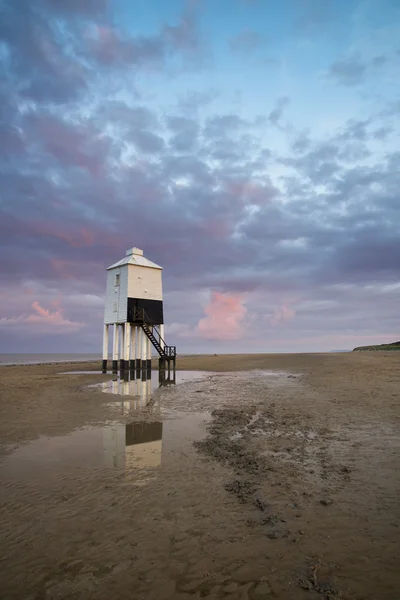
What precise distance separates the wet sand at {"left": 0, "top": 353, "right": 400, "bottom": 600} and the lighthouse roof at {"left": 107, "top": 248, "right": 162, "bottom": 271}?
24261 mm

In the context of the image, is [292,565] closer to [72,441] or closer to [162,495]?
[162,495]

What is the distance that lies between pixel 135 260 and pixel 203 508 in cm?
3135

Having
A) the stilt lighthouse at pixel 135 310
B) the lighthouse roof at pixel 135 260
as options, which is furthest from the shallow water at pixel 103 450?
the lighthouse roof at pixel 135 260

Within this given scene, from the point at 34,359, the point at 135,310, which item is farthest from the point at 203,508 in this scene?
the point at 34,359

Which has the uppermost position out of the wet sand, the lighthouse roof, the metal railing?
the lighthouse roof

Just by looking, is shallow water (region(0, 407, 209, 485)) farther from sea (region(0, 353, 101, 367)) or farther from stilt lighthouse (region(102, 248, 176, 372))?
sea (region(0, 353, 101, 367))

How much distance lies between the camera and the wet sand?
13.0ft

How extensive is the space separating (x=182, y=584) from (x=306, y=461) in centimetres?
473

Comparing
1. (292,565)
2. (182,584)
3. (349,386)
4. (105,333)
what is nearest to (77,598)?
(182,584)

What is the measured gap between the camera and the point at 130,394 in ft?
62.4

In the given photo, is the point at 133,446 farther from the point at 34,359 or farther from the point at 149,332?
the point at 34,359

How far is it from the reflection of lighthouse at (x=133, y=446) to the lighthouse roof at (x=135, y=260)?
82.3 feet

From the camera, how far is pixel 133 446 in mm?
9250

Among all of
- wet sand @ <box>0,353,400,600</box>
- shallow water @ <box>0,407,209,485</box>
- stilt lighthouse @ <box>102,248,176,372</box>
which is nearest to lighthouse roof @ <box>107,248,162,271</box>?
stilt lighthouse @ <box>102,248,176,372</box>
